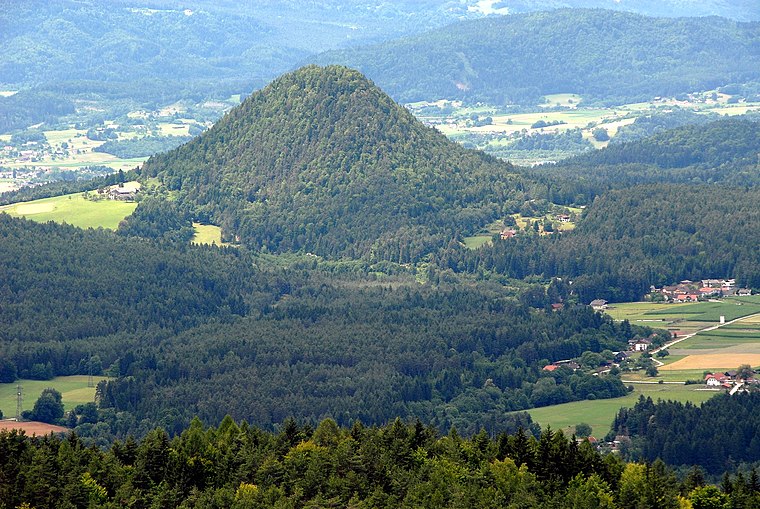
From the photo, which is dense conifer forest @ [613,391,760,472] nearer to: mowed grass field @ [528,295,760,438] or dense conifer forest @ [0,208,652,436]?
mowed grass field @ [528,295,760,438]

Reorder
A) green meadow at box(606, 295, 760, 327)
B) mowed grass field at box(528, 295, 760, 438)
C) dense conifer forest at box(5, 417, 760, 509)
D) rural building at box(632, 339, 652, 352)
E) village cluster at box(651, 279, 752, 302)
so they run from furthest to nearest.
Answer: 1. village cluster at box(651, 279, 752, 302)
2. green meadow at box(606, 295, 760, 327)
3. rural building at box(632, 339, 652, 352)
4. mowed grass field at box(528, 295, 760, 438)
5. dense conifer forest at box(5, 417, 760, 509)

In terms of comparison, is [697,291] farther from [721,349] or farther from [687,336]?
[721,349]

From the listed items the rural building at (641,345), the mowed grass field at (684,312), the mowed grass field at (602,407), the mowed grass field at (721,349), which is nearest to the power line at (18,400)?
the mowed grass field at (602,407)

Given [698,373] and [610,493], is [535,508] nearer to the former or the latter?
[610,493]

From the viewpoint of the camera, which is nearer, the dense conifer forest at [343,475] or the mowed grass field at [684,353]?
the dense conifer forest at [343,475]

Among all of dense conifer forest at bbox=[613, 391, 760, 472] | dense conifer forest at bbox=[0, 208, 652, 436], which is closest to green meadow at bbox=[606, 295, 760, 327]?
dense conifer forest at bbox=[0, 208, 652, 436]

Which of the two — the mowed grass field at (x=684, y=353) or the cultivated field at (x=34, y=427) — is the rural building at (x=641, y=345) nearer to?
the mowed grass field at (x=684, y=353)

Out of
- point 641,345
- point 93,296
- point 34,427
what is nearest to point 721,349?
point 641,345
